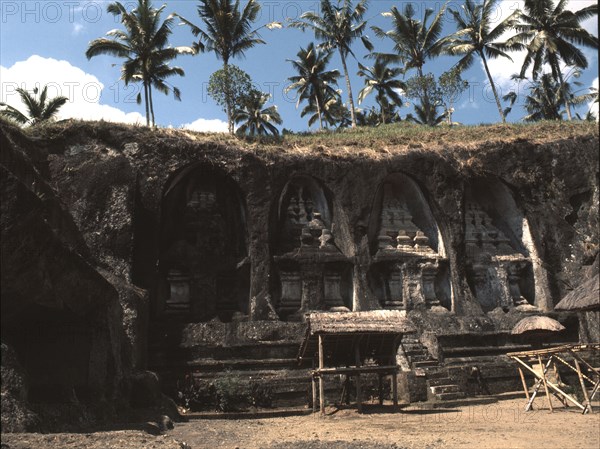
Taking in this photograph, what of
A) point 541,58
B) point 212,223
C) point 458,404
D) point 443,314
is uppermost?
point 541,58

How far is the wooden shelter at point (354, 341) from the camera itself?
11.4m

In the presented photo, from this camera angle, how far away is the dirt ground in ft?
19.5

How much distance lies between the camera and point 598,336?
674 inches

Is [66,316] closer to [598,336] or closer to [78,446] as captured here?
[78,446]

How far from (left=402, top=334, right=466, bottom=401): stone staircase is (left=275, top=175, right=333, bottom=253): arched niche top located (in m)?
5.50

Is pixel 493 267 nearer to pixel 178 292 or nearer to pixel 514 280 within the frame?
pixel 514 280

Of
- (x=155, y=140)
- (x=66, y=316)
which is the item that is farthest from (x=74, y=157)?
(x=66, y=316)

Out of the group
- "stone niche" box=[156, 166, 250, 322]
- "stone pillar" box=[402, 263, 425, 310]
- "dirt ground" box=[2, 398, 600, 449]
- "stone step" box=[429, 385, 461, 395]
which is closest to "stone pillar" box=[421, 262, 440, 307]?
"stone pillar" box=[402, 263, 425, 310]

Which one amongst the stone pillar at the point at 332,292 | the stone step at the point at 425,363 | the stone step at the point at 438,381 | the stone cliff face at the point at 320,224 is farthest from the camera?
the stone pillar at the point at 332,292

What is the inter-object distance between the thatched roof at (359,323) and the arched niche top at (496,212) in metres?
9.42

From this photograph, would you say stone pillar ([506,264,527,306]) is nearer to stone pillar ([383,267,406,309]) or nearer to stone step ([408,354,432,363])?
stone pillar ([383,267,406,309])

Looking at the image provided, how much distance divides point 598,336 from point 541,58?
23.6 meters

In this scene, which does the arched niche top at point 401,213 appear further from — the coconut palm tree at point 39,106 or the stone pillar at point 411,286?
the coconut palm tree at point 39,106

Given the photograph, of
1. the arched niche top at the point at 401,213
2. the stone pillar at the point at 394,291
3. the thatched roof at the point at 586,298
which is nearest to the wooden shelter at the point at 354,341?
the thatched roof at the point at 586,298
